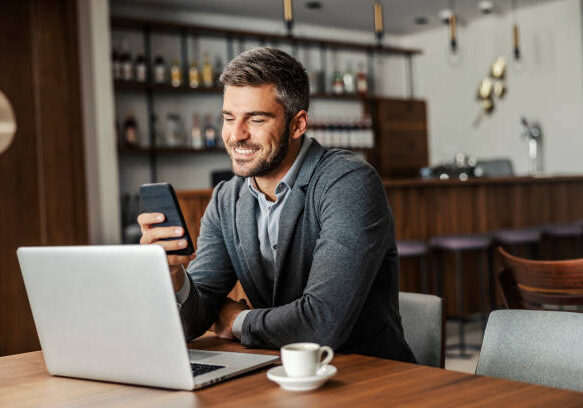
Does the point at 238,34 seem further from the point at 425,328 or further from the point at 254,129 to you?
the point at 425,328

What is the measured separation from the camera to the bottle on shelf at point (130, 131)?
6047 millimetres

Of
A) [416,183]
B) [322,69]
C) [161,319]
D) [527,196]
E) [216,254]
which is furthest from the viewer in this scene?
[322,69]

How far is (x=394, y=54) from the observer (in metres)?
8.05

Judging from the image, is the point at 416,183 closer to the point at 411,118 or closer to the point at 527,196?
the point at 527,196

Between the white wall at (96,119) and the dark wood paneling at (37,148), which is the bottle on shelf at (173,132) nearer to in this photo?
the white wall at (96,119)

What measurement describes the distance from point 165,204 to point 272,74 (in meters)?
0.47

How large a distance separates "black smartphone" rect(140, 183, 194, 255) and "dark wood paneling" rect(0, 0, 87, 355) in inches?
142

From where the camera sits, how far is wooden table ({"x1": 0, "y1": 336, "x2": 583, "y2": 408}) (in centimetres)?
101

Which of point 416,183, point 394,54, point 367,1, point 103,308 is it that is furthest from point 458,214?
point 103,308

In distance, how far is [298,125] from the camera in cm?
171

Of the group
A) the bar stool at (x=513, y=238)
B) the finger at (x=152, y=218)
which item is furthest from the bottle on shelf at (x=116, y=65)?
the finger at (x=152, y=218)

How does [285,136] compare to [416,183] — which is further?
[416,183]

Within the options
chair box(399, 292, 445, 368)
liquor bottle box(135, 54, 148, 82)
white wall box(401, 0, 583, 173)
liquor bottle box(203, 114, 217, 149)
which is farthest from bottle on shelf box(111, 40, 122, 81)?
chair box(399, 292, 445, 368)

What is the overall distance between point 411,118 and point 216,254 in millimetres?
6486
